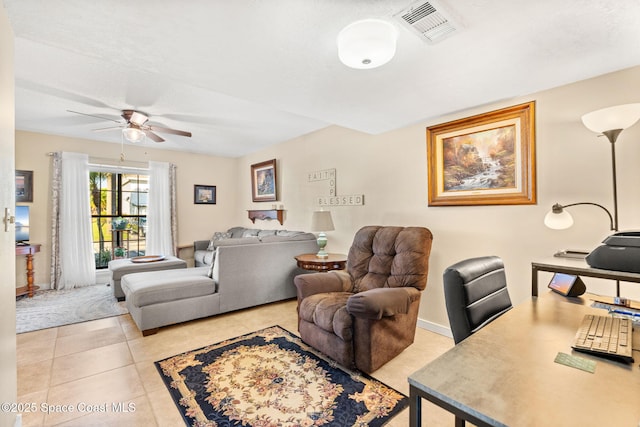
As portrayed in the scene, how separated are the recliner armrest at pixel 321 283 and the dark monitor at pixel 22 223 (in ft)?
13.7

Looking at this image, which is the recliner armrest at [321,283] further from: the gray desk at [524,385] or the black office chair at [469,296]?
the gray desk at [524,385]

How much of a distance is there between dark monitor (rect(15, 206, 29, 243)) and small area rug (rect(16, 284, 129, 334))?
2.72ft

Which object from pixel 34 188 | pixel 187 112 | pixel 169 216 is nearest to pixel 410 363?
pixel 187 112

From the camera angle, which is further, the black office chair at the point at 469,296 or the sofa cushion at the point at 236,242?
the sofa cushion at the point at 236,242

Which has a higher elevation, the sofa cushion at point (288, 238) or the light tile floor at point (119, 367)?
the sofa cushion at point (288, 238)

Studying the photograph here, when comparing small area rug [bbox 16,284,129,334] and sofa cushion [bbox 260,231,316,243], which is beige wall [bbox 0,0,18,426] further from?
sofa cushion [bbox 260,231,316,243]

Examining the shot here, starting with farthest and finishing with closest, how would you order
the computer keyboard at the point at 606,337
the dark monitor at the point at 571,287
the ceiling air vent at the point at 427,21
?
the dark monitor at the point at 571,287 → the ceiling air vent at the point at 427,21 → the computer keyboard at the point at 606,337

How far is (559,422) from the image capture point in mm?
631

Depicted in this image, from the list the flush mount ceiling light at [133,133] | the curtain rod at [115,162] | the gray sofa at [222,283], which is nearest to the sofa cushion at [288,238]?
the gray sofa at [222,283]

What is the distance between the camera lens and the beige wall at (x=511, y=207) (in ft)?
6.33

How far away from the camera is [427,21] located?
1369 mm

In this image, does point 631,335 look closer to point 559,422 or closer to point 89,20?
point 559,422

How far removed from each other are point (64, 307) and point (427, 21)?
15.6ft

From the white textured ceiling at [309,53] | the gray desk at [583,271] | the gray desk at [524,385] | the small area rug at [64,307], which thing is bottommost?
the small area rug at [64,307]
